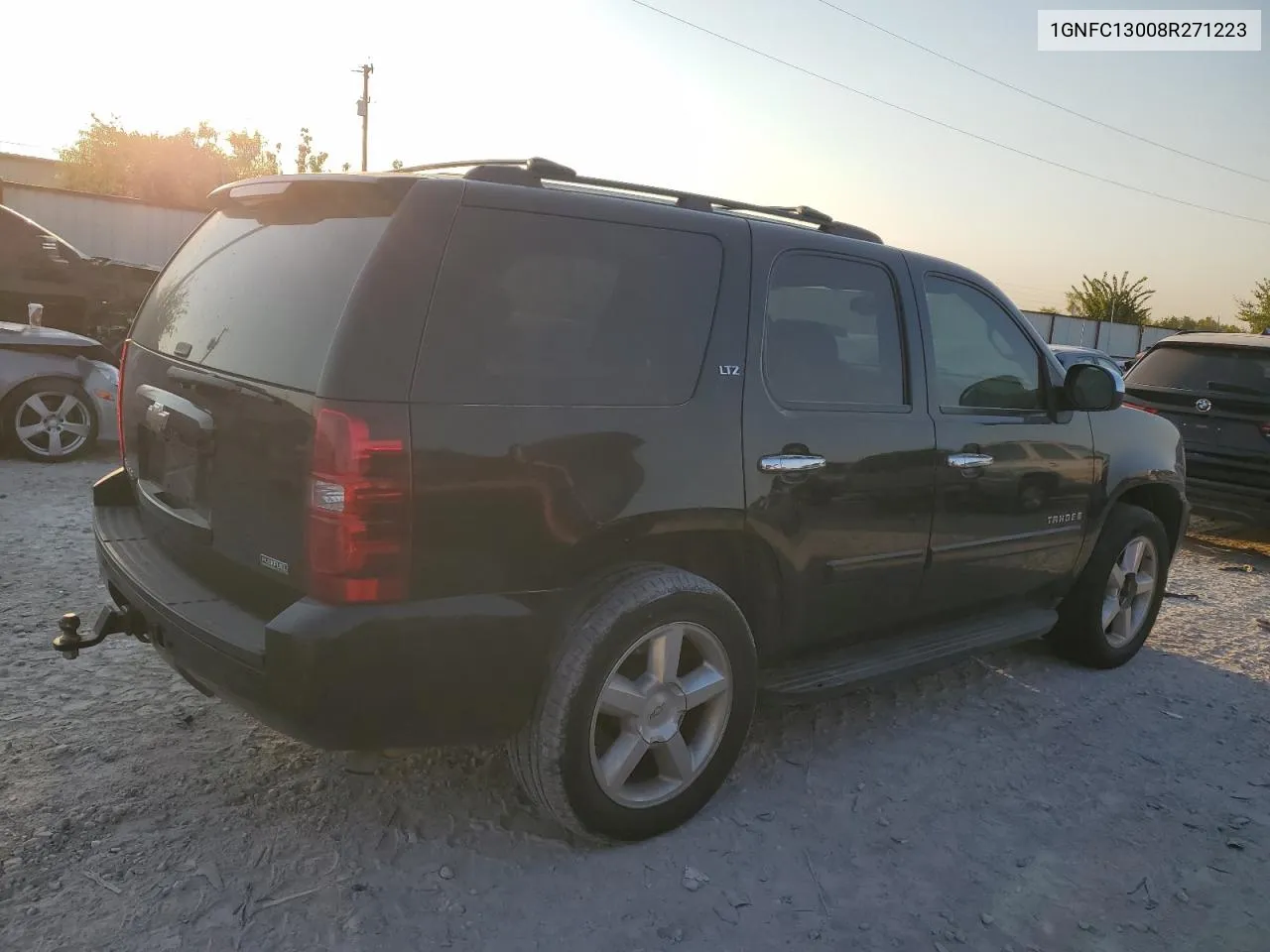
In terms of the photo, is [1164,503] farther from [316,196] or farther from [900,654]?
[316,196]

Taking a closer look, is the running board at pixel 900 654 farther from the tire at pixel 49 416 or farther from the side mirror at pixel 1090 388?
the tire at pixel 49 416

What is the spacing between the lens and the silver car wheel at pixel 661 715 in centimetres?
282

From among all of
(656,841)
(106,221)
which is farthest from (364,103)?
(656,841)

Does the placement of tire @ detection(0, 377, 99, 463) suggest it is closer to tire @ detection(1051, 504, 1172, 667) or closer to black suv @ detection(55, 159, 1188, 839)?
black suv @ detection(55, 159, 1188, 839)

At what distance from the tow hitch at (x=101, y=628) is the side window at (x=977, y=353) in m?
2.79

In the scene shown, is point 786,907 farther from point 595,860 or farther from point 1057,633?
point 1057,633

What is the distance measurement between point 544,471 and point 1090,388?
266cm

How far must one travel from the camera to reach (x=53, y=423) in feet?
24.1

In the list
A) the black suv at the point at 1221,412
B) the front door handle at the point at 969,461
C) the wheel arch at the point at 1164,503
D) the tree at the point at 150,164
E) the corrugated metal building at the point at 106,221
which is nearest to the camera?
the front door handle at the point at 969,461

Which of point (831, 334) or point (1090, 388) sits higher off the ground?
point (831, 334)

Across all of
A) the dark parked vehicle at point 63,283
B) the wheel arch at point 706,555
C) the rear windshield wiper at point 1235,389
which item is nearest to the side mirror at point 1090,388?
the wheel arch at point 706,555

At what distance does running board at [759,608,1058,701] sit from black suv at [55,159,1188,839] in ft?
0.05

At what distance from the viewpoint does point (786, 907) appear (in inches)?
106

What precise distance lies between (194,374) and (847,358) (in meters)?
2.09
